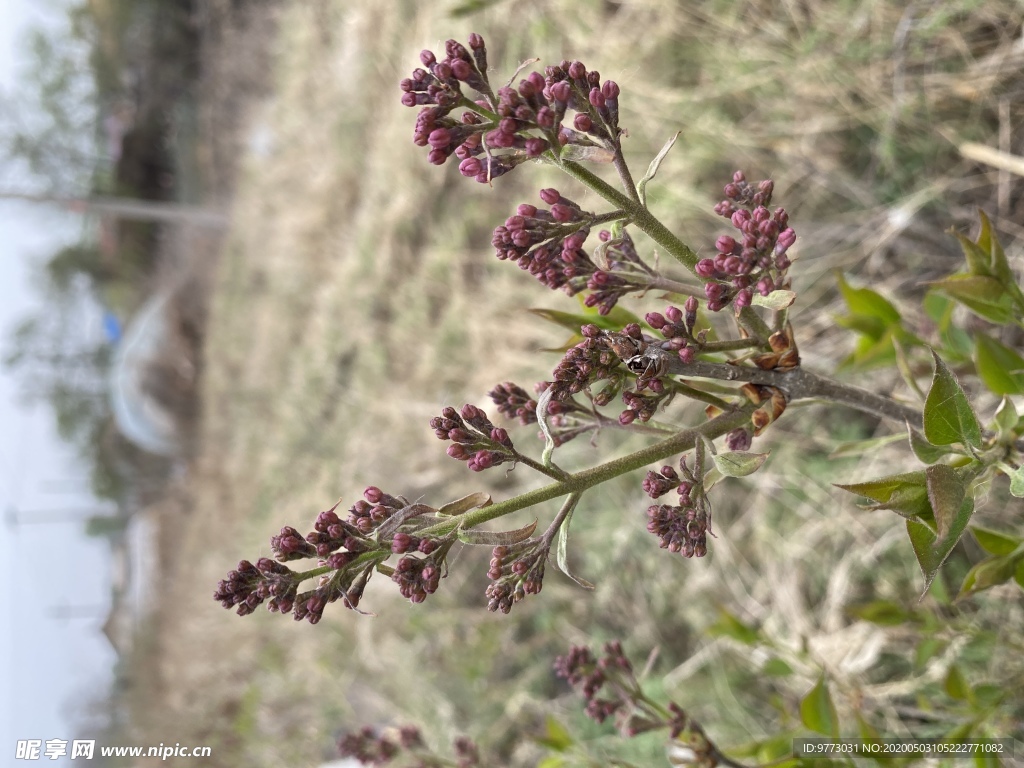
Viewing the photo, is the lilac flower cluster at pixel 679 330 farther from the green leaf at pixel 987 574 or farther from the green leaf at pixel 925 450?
the green leaf at pixel 987 574

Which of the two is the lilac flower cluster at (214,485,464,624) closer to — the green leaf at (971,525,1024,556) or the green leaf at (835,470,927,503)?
the green leaf at (835,470,927,503)

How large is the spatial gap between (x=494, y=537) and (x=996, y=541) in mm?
989

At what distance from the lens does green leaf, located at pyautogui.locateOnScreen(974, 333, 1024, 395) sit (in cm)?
136

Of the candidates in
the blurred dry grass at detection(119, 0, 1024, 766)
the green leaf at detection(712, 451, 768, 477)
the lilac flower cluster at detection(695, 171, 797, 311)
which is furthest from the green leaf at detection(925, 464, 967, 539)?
the blurred dry grass at detection(119, 0, 1024, 766)

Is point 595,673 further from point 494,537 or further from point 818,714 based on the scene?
point 494,537

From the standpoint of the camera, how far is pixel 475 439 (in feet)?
3.35

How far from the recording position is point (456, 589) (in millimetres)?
4621

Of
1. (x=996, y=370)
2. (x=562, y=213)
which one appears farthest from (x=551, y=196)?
(x=996, y=370)

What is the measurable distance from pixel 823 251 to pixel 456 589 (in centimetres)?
289

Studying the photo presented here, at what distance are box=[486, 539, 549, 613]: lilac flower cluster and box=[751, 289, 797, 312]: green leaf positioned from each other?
1.39ft

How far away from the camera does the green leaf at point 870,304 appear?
1.59 metres

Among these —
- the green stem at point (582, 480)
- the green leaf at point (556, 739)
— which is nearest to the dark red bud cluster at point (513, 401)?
the green stem at point (582, 480)

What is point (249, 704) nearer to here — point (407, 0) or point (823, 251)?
point (823, 251)

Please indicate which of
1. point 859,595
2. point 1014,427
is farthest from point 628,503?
point 1014,427
